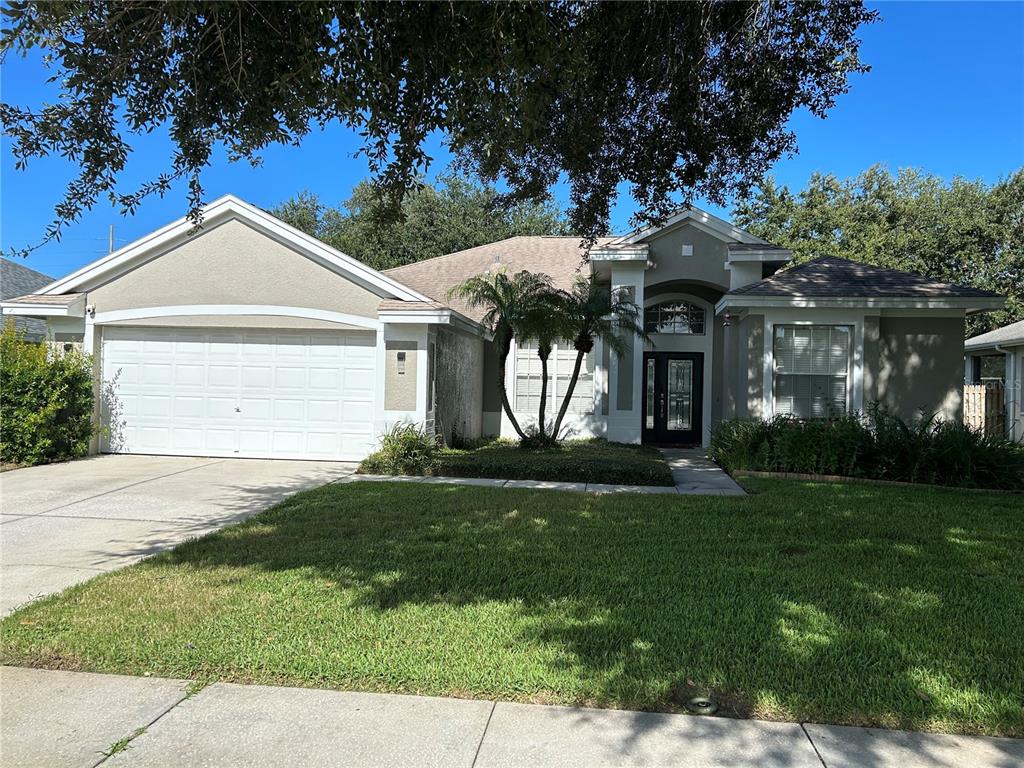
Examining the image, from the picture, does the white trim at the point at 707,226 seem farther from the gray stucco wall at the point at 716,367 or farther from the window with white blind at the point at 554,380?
the window with white blind at the point at 554,380

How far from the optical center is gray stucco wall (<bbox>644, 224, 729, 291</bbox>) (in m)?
15.5

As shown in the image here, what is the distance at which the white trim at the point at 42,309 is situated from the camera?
1206 cm

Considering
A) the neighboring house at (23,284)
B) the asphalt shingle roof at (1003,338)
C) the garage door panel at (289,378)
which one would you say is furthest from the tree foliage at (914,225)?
the neighboring house at (23,284)

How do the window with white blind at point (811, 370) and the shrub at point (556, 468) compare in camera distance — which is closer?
the shrub at point (556, 468)

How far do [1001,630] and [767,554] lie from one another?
195cm

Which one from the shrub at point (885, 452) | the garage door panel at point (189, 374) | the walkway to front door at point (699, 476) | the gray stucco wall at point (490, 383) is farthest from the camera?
the gray stucco wall at point (490, 383)

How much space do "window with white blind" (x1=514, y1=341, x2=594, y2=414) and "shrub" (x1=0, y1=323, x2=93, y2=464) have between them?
360 inches

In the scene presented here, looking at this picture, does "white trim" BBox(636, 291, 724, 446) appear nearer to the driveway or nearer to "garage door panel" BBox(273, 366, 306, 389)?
"garage door panel" BBox(273, 366, 306, 389)

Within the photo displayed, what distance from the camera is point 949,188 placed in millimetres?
27859

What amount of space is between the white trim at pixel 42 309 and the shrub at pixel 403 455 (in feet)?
20.0

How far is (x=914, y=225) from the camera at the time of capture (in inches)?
1080

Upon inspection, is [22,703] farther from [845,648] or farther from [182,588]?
[845,648]

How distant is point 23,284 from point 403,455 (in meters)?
15.9

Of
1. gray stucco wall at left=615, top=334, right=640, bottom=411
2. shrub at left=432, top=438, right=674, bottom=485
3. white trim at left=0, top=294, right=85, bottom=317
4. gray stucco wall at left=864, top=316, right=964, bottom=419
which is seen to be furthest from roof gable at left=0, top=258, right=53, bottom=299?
gray stucco wall at left=864, top=316, right=964, bottom=419
